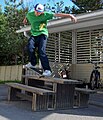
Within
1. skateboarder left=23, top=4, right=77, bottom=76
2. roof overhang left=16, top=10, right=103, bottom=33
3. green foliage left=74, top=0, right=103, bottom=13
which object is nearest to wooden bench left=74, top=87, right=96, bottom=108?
skateboarder left=23, top=4, right=77, bottom=76

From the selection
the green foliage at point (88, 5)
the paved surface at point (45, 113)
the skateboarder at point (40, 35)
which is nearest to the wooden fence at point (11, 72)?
the green foliage at point (88, 5)

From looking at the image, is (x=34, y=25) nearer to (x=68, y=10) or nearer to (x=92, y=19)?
(x=92, y=19)

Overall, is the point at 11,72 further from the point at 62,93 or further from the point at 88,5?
the point at 62,93

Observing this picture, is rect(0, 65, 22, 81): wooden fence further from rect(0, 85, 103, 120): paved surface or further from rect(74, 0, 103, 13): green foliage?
rect(0, 85, 103, 120): paved surface

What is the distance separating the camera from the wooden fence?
1477 centimetres

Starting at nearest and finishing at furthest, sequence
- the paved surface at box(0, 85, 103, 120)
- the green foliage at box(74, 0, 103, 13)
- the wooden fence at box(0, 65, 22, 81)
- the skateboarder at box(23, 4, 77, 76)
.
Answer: the paved surface at box(0, 85, 103, 120)
the skateboarder at box(23, 4, 77, 76)
the wooden fence at box(0, 65, 22, 81)
the green foliage at box(74, 0, 103, 13)

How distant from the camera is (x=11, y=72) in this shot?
15172 mm

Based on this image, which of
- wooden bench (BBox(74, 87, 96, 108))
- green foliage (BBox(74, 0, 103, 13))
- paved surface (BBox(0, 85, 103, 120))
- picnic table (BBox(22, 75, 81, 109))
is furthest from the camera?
green foliage (BBox(74, 0, 103, 13))

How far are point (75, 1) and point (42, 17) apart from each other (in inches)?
573

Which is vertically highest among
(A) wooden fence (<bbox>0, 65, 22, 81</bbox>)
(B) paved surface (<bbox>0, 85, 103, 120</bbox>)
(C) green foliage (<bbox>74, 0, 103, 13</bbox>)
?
(C) green foliage (<bbox>74, 0, 103, 13</bbox>)

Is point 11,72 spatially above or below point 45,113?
above

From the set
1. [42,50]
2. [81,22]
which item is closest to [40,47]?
[42,50]

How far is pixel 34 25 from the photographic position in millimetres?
6375

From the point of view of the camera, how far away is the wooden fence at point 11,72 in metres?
14.8
